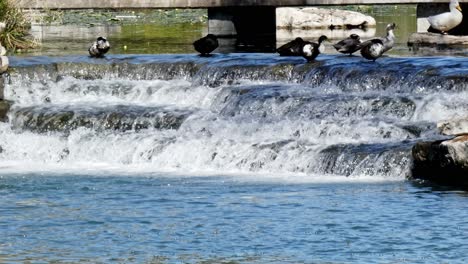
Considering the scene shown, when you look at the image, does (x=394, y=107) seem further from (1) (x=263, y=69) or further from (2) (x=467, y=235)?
(2) (x=467, y=235)

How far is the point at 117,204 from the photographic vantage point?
17.1 metres

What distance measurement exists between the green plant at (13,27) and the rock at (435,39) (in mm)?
10323

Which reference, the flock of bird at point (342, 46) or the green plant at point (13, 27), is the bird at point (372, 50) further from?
the green plant at point (13, 27)

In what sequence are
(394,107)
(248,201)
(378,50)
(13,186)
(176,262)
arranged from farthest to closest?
(378,50) → (394,107) → (13,186) → (248,201) → (176,262)

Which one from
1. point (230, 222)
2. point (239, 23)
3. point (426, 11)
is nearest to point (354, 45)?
point (426, 11)

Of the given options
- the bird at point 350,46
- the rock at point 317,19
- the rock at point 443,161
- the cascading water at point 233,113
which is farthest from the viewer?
the rock at point 317,19

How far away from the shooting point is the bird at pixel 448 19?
33.1m

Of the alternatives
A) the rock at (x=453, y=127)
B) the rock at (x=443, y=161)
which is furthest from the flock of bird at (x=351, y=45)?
the rock at (x=443, y=161)

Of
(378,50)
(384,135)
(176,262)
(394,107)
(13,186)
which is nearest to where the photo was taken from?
(176,262)

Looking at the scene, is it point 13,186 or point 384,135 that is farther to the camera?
point 384,135

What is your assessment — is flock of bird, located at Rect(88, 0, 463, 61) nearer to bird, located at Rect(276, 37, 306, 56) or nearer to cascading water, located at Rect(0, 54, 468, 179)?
bird, located at Rect(276, 37, 306, 56)

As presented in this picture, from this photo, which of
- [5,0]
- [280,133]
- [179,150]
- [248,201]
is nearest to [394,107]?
[280,133]

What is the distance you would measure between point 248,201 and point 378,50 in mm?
9896

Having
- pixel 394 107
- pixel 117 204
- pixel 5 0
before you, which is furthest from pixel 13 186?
pixel 5 0
